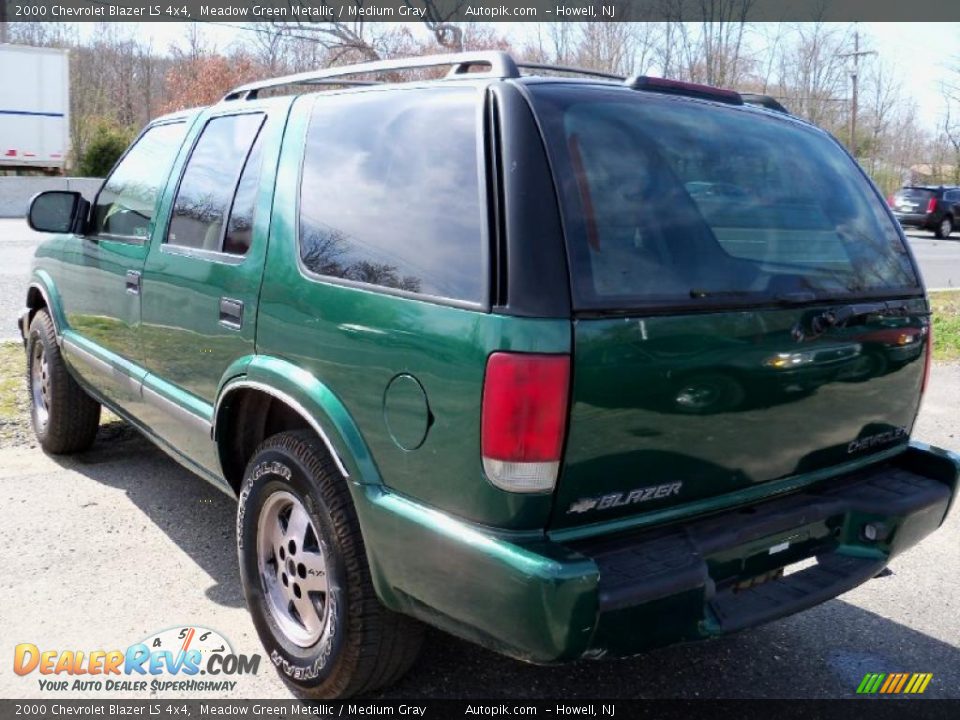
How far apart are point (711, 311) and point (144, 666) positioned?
230cm

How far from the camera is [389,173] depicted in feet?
9.48

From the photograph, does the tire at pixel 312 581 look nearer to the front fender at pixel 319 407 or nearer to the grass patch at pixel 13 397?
the front fender at pixel 319 407

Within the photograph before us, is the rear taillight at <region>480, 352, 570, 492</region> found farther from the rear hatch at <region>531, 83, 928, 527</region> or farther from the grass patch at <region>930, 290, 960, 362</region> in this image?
the grass patch at <region>930, 290, 960, 362</region>

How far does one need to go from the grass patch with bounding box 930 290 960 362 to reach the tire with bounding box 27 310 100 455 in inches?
274

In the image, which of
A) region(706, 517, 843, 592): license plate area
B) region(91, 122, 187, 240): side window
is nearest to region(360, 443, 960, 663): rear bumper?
region(706, 517, 843, 592): license plate area

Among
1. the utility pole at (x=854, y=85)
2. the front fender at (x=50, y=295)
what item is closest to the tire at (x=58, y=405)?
the front fender at (x=50, y=295)

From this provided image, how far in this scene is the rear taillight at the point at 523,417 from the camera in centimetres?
235

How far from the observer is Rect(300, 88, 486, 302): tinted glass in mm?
2590

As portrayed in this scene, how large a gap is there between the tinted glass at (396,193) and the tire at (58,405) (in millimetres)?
2691

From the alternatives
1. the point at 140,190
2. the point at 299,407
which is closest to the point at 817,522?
the point at 299,407

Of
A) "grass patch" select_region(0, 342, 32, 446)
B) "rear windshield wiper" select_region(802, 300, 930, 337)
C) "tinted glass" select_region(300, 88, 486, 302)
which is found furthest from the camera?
"grass patch" select_region(0, 342, 32, 446)

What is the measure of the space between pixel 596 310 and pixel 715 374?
45cm

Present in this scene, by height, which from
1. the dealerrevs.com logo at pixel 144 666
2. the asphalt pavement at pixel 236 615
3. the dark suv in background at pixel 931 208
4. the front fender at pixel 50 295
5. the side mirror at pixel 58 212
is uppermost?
the dark suv in background at pixel 931 208

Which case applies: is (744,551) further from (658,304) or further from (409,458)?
(409,458)
